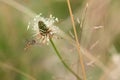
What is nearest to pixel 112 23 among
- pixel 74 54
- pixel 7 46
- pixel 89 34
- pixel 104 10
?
pixel 104 10

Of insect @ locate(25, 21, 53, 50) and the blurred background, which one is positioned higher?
the blurred background

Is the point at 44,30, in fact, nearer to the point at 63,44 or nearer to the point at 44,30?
the point at 44,30

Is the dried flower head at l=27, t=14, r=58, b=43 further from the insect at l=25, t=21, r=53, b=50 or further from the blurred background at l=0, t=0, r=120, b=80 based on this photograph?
the blurred background at l=0, t=0, r=120, b=80

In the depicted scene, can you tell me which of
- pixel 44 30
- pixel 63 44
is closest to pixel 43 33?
pixel 44 30

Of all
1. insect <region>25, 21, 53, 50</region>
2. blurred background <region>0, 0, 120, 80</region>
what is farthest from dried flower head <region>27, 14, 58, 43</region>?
blurred background <region>0, 0, 120, 80</region>

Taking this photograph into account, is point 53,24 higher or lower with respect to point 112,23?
lower

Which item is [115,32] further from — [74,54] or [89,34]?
[74,54]

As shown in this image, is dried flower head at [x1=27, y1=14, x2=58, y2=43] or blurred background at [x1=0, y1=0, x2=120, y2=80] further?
blurred background at [x1=0, y1=0, x2=120, y2=80]

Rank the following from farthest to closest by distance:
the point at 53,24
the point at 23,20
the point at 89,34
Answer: the point at 23,20, the point at 89,34, the point at 53,24

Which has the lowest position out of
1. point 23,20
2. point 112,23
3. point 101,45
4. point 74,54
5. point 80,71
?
point 80,71
